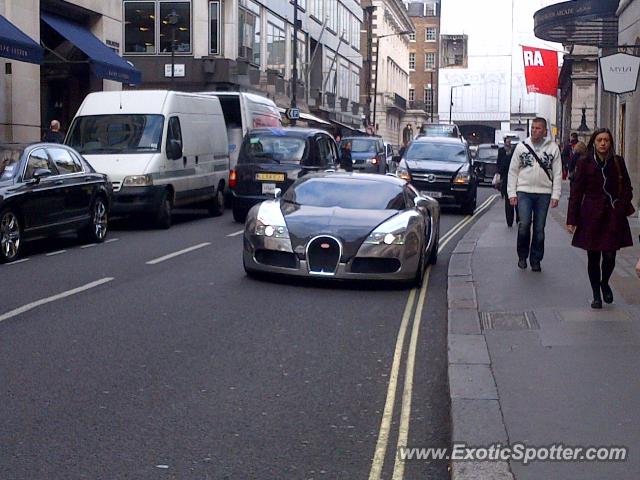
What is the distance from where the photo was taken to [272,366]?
313 inches

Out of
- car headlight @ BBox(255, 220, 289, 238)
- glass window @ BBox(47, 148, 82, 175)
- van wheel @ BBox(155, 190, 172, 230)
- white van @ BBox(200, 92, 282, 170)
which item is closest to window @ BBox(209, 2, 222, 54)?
white van @ BBox(200, 92, 282, 170)

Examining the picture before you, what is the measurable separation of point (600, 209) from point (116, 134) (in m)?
11.8

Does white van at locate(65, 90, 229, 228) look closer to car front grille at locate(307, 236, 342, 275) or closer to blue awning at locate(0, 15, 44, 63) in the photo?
blue awning at locate(0, 15, 44, 63)

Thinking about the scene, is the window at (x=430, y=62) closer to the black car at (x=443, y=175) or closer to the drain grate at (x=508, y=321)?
the black car at (x=443, y=175)

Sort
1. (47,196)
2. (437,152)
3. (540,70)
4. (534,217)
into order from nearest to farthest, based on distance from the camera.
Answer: (534,217)
(47,196)
(437,152)
(540,70)

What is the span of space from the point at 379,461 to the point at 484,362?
2.21 m

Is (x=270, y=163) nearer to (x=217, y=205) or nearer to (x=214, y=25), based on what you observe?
(x=217, y=205)

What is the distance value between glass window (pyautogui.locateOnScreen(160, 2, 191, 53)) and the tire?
91.5ft

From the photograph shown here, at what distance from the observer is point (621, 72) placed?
50.6 feet

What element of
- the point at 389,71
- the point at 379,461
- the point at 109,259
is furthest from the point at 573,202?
the point at 389,71

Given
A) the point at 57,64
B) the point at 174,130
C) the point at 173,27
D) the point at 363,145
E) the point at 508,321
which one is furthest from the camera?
the point at 173,27

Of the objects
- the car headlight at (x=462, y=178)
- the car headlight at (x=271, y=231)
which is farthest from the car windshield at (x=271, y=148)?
the car headlight at (x=271, y=231)

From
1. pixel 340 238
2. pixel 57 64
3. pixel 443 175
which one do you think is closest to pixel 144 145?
pixel 443 175

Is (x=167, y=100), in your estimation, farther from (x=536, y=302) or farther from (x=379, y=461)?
(x=379, y=461)
